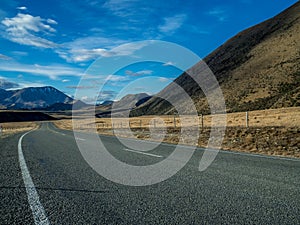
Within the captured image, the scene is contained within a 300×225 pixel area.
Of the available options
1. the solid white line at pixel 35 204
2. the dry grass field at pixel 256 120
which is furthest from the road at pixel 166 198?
the dry grass field at pixel 256 120

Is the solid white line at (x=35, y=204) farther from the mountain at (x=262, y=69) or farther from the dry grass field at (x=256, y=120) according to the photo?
the mountain at (x=262, y=69)

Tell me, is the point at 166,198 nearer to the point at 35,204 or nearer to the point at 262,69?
the point at 35,204

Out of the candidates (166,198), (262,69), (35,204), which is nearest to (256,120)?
(166,198)

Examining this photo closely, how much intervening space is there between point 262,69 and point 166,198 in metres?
71.4

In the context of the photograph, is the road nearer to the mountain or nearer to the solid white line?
the solid white line

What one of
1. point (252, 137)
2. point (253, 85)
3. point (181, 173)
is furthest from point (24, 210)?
point (253, 85)

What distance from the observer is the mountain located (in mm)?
54247

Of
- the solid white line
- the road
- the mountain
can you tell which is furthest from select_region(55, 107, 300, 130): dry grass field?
the solid white line

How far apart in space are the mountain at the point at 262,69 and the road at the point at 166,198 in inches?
1725

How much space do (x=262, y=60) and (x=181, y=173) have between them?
74.8 meters

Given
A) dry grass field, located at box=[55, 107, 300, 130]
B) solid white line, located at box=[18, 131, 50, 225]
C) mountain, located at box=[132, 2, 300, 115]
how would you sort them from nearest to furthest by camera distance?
solid white line, located at box=[18, 131, 50, 225]
dry grass field, located at box=[55, 107, 300, 130]
mountain, located at box=[132, 2, 300, 115]

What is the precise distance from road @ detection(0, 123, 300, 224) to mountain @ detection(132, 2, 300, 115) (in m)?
43.8

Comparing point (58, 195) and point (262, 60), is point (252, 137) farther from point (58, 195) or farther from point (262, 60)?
point (262, 60)

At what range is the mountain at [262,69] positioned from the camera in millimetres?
54247
